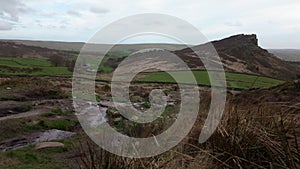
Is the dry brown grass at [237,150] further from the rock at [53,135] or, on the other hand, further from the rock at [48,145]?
the rock at [53,135]

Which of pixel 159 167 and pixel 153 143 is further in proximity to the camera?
pixel 153 143

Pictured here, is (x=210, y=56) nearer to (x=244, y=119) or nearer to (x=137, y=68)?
(x=137, y=68)

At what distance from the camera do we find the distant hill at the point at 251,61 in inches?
2308

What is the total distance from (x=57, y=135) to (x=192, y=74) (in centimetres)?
3573

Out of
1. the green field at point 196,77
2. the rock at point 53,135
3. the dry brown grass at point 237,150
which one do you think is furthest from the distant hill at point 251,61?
the dry brown grass at point 237,150

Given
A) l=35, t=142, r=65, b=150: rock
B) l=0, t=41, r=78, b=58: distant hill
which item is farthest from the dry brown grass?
l=0, t=41, r=78, b=58: distant hill

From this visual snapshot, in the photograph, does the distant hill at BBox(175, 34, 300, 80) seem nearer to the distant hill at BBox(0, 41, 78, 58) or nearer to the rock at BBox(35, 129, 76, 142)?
the distant hill at BBox(0, 41, 78, 58)

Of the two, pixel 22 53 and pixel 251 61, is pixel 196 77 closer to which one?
pixel 251 61

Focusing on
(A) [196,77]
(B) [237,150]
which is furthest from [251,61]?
(B) [237,150]

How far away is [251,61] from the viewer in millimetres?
65188

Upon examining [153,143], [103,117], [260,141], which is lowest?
[103,117]

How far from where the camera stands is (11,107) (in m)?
19.4

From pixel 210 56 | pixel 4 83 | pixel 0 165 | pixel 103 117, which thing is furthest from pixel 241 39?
pixel 0 165

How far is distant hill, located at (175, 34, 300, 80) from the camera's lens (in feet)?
192
